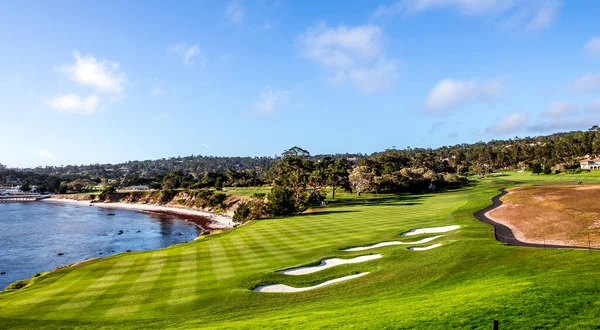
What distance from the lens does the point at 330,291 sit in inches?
770

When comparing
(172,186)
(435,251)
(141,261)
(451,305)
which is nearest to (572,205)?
(435,251)

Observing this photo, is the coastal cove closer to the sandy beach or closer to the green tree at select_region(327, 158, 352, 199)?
the sandy beach

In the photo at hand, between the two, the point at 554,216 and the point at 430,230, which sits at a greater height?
the point at 554,216

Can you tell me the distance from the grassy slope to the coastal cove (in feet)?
68.9

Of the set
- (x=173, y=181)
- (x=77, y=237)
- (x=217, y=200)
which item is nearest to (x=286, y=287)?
(x=77, y=237)

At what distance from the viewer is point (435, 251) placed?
2552cm

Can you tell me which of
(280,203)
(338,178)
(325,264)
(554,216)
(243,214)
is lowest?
(243,214)

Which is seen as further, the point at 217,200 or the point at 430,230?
the point at 217,200

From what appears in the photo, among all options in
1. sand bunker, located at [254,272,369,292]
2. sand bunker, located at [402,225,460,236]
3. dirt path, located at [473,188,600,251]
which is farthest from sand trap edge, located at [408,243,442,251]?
sand bunker, located at [254,272,369,292]

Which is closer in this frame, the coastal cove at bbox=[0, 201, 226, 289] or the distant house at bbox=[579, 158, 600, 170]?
the coastal cove at bbox=[0, 201, 226, 289]

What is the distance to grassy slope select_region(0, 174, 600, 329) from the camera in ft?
41.3

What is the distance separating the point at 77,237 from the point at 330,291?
66.7 metres

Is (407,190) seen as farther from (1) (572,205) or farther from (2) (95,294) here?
(2) (95,294)

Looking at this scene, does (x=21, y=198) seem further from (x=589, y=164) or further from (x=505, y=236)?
(x=589, y=164)
